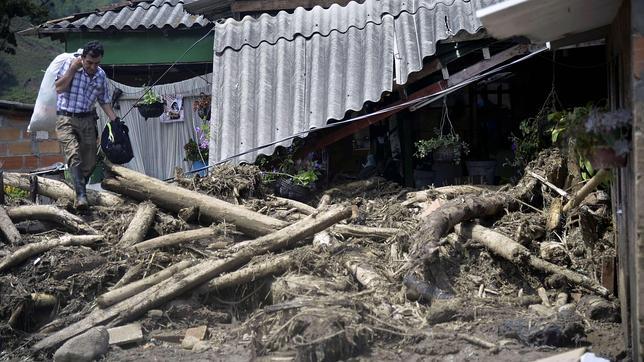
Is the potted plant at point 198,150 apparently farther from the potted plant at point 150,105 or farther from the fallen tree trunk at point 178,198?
the fallen tree trunk at point 178,198

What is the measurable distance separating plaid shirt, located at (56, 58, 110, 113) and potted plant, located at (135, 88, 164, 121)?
3229 millimetres

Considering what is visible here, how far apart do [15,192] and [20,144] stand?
5789 millimetres

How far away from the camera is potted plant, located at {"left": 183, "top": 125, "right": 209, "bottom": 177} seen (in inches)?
451

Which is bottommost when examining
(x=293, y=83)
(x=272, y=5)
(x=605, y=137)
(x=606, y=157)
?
(x=606, y=157)

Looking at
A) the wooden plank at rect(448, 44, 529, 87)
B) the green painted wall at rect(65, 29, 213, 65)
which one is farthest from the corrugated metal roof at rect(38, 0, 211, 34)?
the wooden plank at rect(448, 44, 529, 87)

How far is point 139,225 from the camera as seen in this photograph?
26.2ft

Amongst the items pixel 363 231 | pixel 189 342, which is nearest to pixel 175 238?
pixel 189 342

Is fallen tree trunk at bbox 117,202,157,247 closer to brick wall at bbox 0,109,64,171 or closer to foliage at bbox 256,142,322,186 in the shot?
foliage at bbox 256,142,322,186

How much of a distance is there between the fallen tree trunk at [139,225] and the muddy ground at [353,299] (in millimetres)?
124

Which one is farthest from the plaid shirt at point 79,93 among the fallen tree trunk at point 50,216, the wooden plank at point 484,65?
the wooden plank at point 484,65

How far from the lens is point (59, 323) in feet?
22.2

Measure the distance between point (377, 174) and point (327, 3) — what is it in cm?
294

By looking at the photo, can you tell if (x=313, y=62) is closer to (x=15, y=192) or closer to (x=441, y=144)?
(x=441, y=144)

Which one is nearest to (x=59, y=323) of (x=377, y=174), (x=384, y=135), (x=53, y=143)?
(x=377, y=174)
